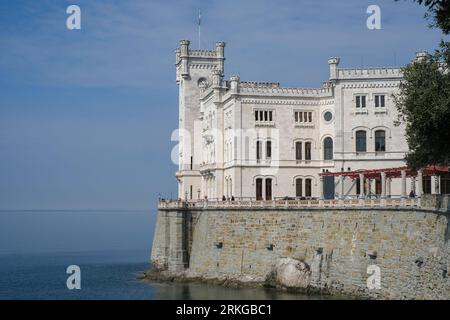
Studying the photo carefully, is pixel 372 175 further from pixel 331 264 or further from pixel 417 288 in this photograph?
pixel 417 288

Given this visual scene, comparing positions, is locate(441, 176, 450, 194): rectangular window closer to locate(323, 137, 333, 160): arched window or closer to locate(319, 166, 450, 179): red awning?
locate(319, 166, 450, 179): red awning

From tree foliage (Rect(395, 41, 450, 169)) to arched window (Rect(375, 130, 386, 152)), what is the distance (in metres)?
25.0

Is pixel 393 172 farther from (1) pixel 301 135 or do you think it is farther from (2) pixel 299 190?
(1) pixel 301 135

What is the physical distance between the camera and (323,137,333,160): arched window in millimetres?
72812

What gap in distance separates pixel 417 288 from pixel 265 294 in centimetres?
1393

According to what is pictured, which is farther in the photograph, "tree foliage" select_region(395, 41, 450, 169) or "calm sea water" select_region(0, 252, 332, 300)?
"calm sea water" select_region(0, 252, 332, 300)

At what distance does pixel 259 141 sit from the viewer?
239 feet

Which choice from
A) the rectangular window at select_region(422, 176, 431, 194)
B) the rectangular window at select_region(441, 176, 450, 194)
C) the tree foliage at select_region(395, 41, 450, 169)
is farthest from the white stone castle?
the tree foliage at select_region(395, 41, 450, 169)

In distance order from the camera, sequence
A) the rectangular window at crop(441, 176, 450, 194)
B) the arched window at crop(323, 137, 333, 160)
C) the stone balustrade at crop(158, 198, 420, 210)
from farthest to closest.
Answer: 1. the arched window at crop(323, 137, 333, 160)
2. the rectangular window at crop(441, 176, 450, 194)
3. the stone balustrade at crop(158, 198, 420, 210)

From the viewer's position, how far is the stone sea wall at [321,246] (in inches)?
1738

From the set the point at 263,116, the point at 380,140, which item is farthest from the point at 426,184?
the point at 263,116

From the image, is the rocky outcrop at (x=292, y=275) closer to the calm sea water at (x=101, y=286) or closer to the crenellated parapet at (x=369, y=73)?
the calm sea water at (x=101, y=286)
